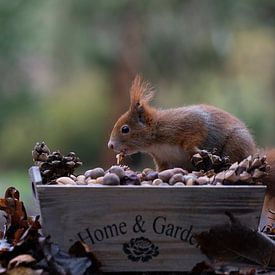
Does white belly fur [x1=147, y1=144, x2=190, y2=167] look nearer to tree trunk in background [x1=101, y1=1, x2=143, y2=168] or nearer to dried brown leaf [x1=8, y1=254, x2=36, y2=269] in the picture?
dried brown leaf [x1=8, y1=254, x2=36, y2=269]

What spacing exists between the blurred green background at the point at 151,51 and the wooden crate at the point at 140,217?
14.3 ft

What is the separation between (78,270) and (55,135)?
6.55 metres

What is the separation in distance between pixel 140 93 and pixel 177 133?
0.46ft

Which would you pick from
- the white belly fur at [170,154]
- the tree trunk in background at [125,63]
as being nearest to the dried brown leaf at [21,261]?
the white belly fur at [170,154]

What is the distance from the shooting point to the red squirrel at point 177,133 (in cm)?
190

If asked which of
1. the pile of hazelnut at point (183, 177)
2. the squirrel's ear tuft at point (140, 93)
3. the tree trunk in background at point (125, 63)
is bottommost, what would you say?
the tree trunk in background at point (125, 63)

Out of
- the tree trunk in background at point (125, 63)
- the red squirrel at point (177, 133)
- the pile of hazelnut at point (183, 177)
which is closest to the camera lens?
the pile of hazelnut at point (183, 177)

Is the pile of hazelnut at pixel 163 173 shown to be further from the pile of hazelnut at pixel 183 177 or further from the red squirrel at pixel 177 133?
the red squirrel at pixel 177 133

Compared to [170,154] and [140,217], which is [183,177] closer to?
[140,217]

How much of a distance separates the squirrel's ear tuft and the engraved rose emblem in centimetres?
60

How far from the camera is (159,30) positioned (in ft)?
20.2

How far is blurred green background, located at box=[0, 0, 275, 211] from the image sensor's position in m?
5.99

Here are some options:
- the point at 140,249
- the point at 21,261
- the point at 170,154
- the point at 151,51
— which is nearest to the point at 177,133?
the point at 170,154

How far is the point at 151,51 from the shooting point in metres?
6.23
